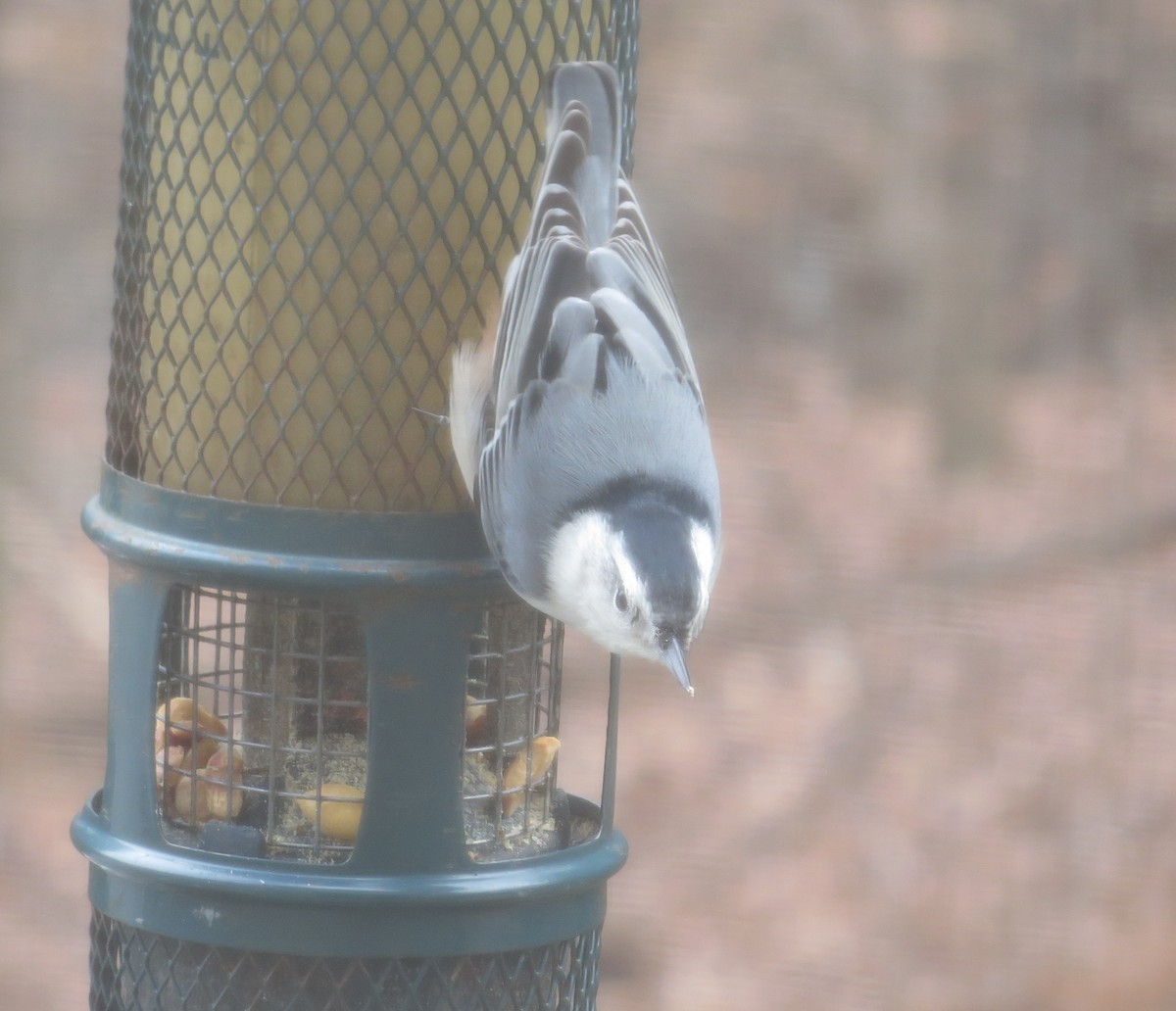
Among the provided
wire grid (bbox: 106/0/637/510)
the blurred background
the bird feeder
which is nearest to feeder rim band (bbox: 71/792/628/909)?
the bird feeder

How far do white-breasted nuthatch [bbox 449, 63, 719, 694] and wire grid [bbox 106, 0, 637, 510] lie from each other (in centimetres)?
8

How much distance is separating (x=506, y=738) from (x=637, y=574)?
450 mm

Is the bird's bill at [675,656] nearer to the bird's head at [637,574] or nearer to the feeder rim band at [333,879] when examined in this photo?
the bird's head at [637,574]

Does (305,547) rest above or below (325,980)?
above

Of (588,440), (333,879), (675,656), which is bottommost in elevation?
(333,879)

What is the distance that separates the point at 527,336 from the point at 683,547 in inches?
14.1

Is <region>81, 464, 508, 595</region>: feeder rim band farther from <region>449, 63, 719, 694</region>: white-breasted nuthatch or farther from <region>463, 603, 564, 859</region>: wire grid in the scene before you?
<region>463, 603, 564, 859</region>: wire grid

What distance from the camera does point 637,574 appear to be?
2477 millimetres

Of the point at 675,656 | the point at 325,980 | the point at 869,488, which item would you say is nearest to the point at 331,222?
the point at 675,656

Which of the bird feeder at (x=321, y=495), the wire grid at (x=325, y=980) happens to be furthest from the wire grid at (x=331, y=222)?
the wire grid at (x=325, y=980)

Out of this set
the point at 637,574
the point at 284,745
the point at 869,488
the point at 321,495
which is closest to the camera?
the point at 637,574

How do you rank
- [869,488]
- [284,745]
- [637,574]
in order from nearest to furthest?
[637,574]
[284,745]
[869,488]

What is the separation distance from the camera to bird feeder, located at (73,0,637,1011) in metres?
2.55

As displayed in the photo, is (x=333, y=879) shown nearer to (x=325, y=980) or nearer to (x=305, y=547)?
(x=325, y=980)
